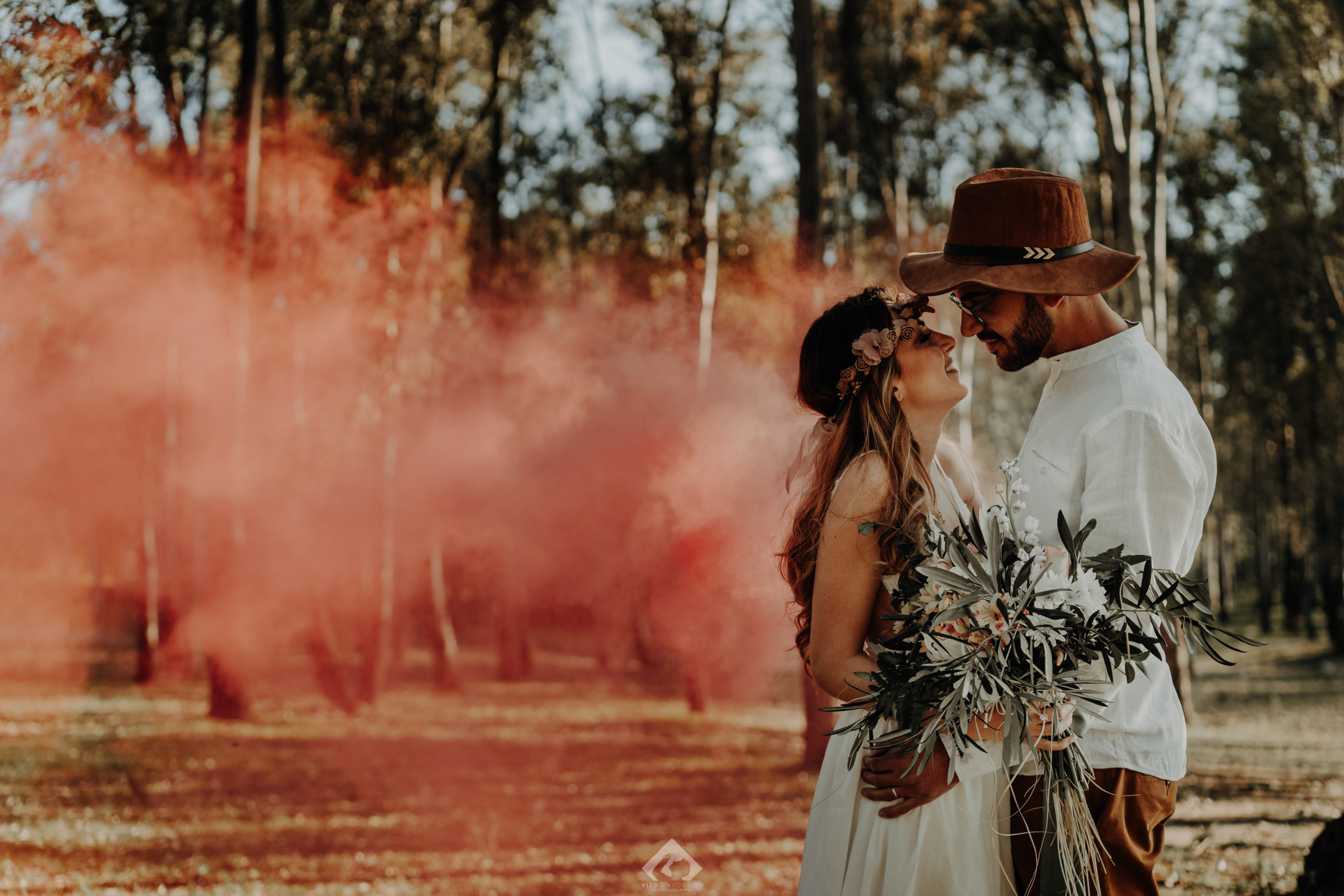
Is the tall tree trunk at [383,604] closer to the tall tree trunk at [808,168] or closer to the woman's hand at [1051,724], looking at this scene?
the tall tree trunk at [808,168]

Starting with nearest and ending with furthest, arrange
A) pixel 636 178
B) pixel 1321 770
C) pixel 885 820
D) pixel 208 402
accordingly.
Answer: pixel 885 820 < pixel 1321 770 < pixel 208 402 < pixel 636 178

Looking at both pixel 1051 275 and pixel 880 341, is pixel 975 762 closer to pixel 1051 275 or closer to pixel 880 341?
pixel 880 341

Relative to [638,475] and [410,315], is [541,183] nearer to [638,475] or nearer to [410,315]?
[410,315]

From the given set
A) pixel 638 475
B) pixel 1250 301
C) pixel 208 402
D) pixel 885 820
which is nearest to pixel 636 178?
pixel 638 475

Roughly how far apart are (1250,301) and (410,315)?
20.1 metres

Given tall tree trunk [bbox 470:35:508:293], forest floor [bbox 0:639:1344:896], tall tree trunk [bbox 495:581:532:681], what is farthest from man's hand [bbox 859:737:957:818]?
tall tree trunk [bbox 470:35:508:293]

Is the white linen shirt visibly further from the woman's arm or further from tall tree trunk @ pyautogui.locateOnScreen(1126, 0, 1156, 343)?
tall tree trunk @ pyautogui.locateOnScreen(1126, 0, 1156, 343)

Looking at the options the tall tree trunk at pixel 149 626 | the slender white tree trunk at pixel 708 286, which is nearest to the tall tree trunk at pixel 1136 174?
the slender white tree trunk at pixel 708 286

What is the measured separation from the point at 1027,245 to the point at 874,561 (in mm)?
827

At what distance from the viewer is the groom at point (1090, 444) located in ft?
6.59

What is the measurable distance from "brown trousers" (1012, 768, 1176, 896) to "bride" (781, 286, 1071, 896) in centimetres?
7

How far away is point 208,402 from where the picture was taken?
1396 centimetres

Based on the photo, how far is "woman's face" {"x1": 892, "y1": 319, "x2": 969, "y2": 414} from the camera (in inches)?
94.3

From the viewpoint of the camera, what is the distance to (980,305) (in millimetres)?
→ 2289
